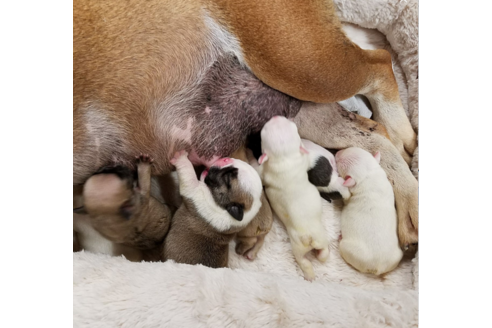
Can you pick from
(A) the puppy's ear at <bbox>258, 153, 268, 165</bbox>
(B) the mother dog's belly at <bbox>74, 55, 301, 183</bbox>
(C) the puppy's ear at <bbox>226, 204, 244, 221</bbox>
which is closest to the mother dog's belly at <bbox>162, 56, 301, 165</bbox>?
(B) the mother dog's belly at <bbox>74, 55, 301, 183</bbox>

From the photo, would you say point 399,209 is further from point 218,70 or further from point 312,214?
point 218,70

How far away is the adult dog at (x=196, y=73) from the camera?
1.29 metres

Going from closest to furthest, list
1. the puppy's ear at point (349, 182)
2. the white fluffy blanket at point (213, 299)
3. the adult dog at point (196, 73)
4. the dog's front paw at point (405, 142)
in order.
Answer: the white fluffy blanket at point (213, 299) < the adult dog at point (196, 73) < the puppy's ear at point (349, 182) < the dog's front paw at point (405, 142)

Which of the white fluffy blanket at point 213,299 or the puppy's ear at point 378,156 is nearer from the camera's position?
the white fluffy blanket at point 213,299

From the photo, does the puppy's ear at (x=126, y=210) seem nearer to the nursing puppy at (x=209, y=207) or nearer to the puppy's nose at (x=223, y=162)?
the nursing puppy at (x=209, y=207)

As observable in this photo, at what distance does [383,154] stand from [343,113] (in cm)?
25

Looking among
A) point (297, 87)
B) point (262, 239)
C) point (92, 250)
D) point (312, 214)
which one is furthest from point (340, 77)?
point (92, 250)

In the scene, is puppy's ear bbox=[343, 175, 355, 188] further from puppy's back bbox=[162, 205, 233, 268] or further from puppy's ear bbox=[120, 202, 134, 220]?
puppy's ear bbox=[120, 202, 134, 220]

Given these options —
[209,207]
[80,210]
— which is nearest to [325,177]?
[209,207]

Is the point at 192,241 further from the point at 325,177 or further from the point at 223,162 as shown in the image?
the point at 325,177

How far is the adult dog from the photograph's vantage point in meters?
1.29

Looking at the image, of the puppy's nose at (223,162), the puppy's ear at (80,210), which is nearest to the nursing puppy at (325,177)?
the puppy's nose at (223,162)

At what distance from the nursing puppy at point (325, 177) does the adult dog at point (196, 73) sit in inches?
9.0

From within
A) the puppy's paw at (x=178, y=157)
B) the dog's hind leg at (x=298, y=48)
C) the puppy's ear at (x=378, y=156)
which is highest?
the dog's hind leg at (x=298, y=48)
